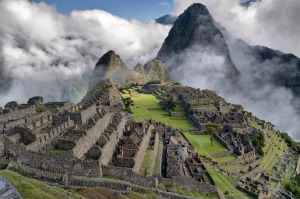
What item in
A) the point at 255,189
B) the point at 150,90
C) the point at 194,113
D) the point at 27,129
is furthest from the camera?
the point at 150,90

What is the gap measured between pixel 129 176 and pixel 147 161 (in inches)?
344

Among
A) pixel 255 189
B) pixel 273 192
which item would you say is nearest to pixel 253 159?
pixel 273 192

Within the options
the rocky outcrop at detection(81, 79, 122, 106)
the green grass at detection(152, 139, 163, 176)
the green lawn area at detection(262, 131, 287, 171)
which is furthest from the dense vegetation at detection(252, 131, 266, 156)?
the rocky outcrop at detection(81, 79, 122, 106)

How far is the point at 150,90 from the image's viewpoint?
122 metres

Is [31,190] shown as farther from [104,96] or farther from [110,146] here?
[104,96]

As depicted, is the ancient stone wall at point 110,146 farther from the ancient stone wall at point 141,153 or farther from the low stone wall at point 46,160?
the low stone wall at point 46,160

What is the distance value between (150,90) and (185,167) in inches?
Answer: 3018

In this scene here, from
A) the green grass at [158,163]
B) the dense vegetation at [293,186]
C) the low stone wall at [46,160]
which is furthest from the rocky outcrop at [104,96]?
the low stone wall at [46,160]

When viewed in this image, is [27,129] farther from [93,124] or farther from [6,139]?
[93,124]

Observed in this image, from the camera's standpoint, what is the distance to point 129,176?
112 ft

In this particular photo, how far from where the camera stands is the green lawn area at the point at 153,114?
79556mm

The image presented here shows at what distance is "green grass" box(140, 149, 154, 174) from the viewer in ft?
130

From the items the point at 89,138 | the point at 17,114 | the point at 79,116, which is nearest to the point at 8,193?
the point at 89,138

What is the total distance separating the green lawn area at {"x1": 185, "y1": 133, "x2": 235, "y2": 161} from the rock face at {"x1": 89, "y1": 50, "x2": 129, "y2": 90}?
104173 mm
